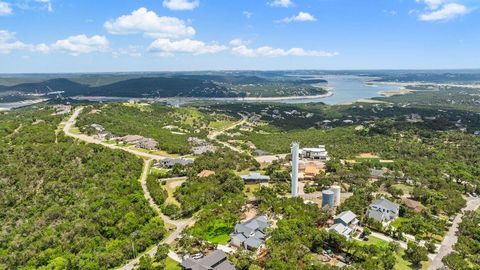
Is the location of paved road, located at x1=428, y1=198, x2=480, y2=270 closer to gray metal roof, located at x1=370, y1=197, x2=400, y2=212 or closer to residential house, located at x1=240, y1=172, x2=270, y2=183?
gray metal roof, located at x1=370, y1=197, x2=400, y2=212

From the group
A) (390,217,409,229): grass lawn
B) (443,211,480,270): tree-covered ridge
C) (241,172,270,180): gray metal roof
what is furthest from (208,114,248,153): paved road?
(443,211,480,270): tree-covered ridge

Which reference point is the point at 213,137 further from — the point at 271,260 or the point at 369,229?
the point at 271,260

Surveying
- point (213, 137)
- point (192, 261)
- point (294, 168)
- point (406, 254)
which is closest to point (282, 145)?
point (213, 137)

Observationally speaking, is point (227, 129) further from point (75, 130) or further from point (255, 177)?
point (255, 177)

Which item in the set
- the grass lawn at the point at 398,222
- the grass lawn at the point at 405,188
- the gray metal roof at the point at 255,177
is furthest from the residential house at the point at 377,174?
the gray metal roof at the point at 255,177

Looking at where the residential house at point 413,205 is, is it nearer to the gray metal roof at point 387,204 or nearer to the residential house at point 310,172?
the gray metal roof at point 387,204
